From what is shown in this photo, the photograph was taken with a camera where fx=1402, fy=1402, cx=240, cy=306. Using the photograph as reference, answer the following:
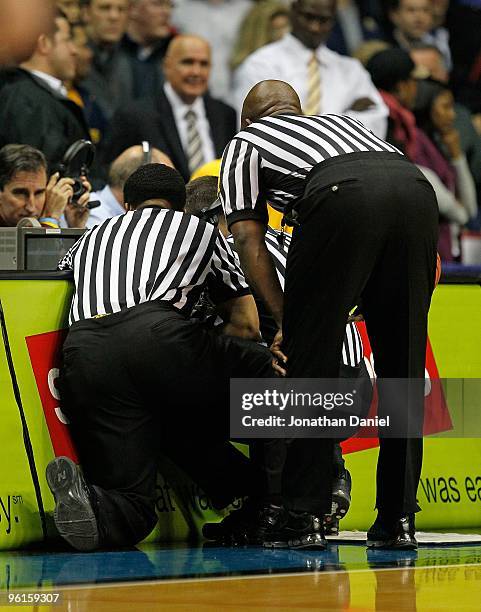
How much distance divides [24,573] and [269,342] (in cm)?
168

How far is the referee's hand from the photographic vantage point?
5.32 metres

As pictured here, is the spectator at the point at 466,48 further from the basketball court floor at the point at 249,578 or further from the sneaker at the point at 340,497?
the basketball court floor at the point at 249,578

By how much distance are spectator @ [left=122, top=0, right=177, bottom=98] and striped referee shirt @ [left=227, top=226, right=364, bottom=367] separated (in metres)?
5.02

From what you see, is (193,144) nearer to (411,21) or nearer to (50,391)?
(411,21)

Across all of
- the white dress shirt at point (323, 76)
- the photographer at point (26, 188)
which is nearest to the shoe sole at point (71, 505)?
the photographer at point (26, 188)

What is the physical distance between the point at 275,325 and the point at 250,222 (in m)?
0.74

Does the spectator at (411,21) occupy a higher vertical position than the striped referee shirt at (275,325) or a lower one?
higher

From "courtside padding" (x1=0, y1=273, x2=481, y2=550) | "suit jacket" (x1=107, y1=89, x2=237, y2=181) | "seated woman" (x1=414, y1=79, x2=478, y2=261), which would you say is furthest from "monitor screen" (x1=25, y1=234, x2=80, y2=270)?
"seated woman" (x1=414, y1=79, x2=478, y2=261)

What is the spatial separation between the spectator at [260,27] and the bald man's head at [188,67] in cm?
85

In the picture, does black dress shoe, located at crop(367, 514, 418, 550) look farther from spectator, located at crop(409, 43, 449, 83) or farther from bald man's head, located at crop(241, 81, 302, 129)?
spectator, located at crop(409, 43, 449, 83)

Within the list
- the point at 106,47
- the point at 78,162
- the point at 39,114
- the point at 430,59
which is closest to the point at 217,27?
the point at 106,47

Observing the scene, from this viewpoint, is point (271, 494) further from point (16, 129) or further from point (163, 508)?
point (16, 129)

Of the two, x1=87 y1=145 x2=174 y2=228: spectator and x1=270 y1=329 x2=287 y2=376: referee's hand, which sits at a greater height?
x1=87 y1=145 x2=174 y2=228: spectator

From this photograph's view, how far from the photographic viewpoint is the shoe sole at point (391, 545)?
5379mm
